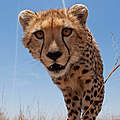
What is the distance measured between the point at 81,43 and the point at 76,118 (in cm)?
145

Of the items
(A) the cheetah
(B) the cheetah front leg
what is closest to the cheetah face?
(A) the cheetah

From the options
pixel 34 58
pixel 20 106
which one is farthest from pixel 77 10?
pixel 20 106

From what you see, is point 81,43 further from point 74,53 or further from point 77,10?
point 77,10

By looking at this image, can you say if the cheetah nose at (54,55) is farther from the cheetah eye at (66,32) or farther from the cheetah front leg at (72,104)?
the cheetah front leg at (72,104)

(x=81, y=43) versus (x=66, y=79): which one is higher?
(x=81, y=43)

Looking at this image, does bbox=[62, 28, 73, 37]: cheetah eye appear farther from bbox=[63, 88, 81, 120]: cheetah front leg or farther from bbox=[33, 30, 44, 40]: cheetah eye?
bbox=[63, 88, 81, 120]: cheetah front leg

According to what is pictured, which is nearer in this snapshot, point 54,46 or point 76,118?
point 54,46

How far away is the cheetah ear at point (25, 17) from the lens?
127 inches

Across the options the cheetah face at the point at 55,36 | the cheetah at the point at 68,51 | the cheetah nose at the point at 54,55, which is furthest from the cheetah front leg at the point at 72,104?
the cheetah nose at the point at 54,55

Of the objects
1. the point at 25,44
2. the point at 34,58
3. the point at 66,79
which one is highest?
the point at 25,44

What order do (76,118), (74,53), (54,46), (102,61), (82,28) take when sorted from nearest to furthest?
(54,46)
(74,53)
(82,28)
(76,118)
(102,61)

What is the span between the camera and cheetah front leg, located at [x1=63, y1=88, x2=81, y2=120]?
3604mm

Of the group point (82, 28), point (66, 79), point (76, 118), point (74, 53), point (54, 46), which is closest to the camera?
point (54, 46)

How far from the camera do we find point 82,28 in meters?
2.98
